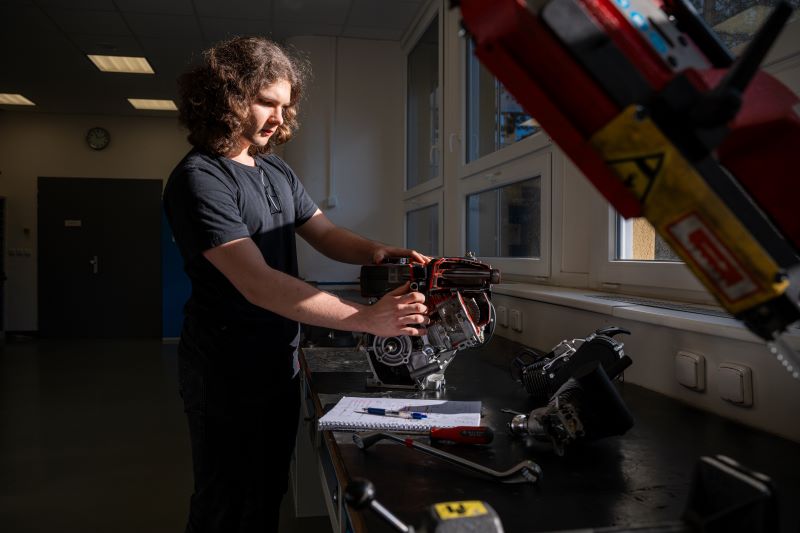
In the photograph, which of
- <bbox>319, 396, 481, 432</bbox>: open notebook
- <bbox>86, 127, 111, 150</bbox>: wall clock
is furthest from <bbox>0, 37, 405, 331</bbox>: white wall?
<bbox>86, 127, 111, 150</bbox>: wall clock

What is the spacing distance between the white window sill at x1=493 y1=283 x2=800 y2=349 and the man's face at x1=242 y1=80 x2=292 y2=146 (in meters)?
1.02

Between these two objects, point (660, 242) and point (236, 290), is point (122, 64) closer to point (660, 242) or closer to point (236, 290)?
point (236, 290)

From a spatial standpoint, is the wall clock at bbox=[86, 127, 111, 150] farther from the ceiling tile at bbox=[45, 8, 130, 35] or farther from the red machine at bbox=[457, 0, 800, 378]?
the red machine at bbox=[457, 0, 800, 378]

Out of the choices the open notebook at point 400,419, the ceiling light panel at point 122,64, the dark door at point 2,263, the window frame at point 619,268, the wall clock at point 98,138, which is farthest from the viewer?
the wall clock at point 98,138

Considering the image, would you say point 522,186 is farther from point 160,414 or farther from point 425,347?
point 160,414

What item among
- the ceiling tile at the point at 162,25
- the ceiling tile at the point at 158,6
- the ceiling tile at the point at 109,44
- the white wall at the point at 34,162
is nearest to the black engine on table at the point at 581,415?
the ceiling tile at the point at 158,6

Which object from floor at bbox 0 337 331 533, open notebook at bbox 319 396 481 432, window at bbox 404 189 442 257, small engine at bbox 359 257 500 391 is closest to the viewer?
open notebook at bbox 319 396 481 432

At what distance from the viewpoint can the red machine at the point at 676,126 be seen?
0.52m

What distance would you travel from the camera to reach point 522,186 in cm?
288

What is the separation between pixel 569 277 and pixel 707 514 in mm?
1879

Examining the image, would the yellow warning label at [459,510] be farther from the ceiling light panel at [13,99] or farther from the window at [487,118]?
the ceiling light panel at [13,99]

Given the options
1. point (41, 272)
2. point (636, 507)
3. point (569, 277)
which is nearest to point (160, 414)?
point (569, 277)

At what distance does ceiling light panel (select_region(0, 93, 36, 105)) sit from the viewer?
23.0 ft

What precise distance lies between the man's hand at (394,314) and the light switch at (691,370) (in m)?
0.61
